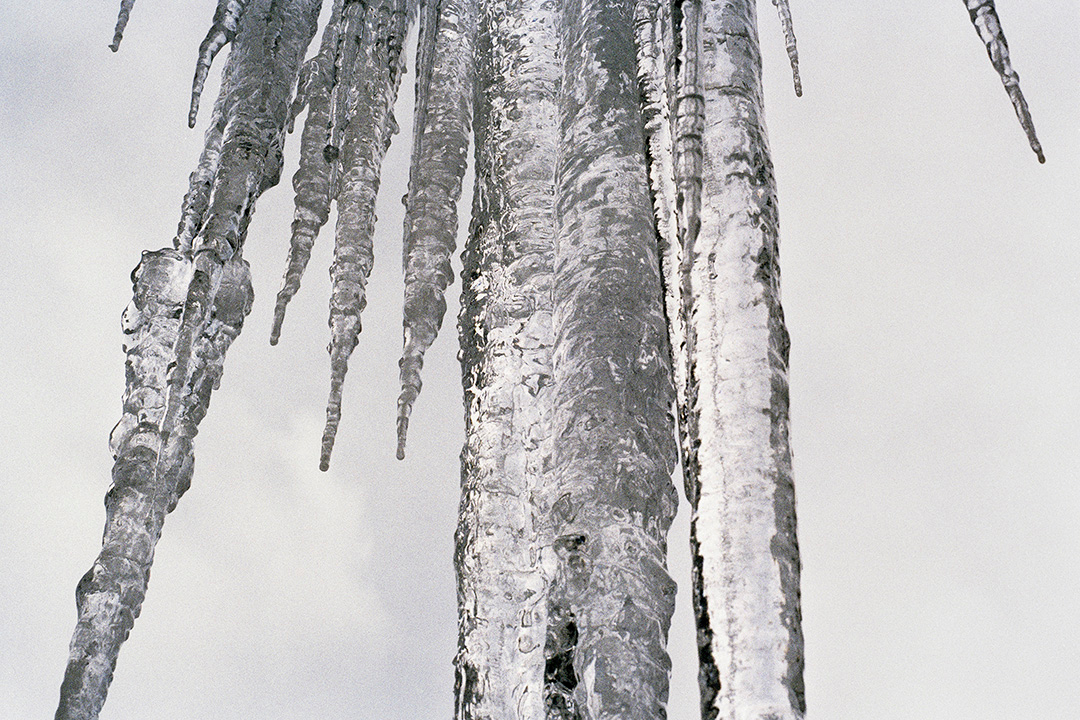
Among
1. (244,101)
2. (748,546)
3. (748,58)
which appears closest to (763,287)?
(748,546)

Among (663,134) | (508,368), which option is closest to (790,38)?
(663,134)

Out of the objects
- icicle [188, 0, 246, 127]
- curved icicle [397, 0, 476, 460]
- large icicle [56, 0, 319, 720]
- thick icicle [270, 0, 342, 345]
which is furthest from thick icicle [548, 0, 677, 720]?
icicle [188, 0, 246, 127]

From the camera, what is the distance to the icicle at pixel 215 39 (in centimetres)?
302

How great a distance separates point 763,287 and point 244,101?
6.66 feet

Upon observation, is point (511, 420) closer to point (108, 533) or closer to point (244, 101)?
point (108, 533)

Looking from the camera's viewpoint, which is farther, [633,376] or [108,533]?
[108,533]

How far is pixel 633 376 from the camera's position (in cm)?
171

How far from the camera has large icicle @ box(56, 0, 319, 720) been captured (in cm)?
230

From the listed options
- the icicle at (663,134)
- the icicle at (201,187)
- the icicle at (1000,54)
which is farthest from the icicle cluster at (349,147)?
the icicle at (1000,54)

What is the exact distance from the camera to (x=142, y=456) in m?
2.45

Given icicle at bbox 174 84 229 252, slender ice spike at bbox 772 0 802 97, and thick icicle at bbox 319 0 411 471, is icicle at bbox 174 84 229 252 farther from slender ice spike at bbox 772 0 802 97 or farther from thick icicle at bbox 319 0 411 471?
slender ice spike at bbox 772 0 802 97

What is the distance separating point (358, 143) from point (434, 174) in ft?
0.98

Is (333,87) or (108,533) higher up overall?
(333,87)

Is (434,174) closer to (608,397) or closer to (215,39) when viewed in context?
(215,39)
